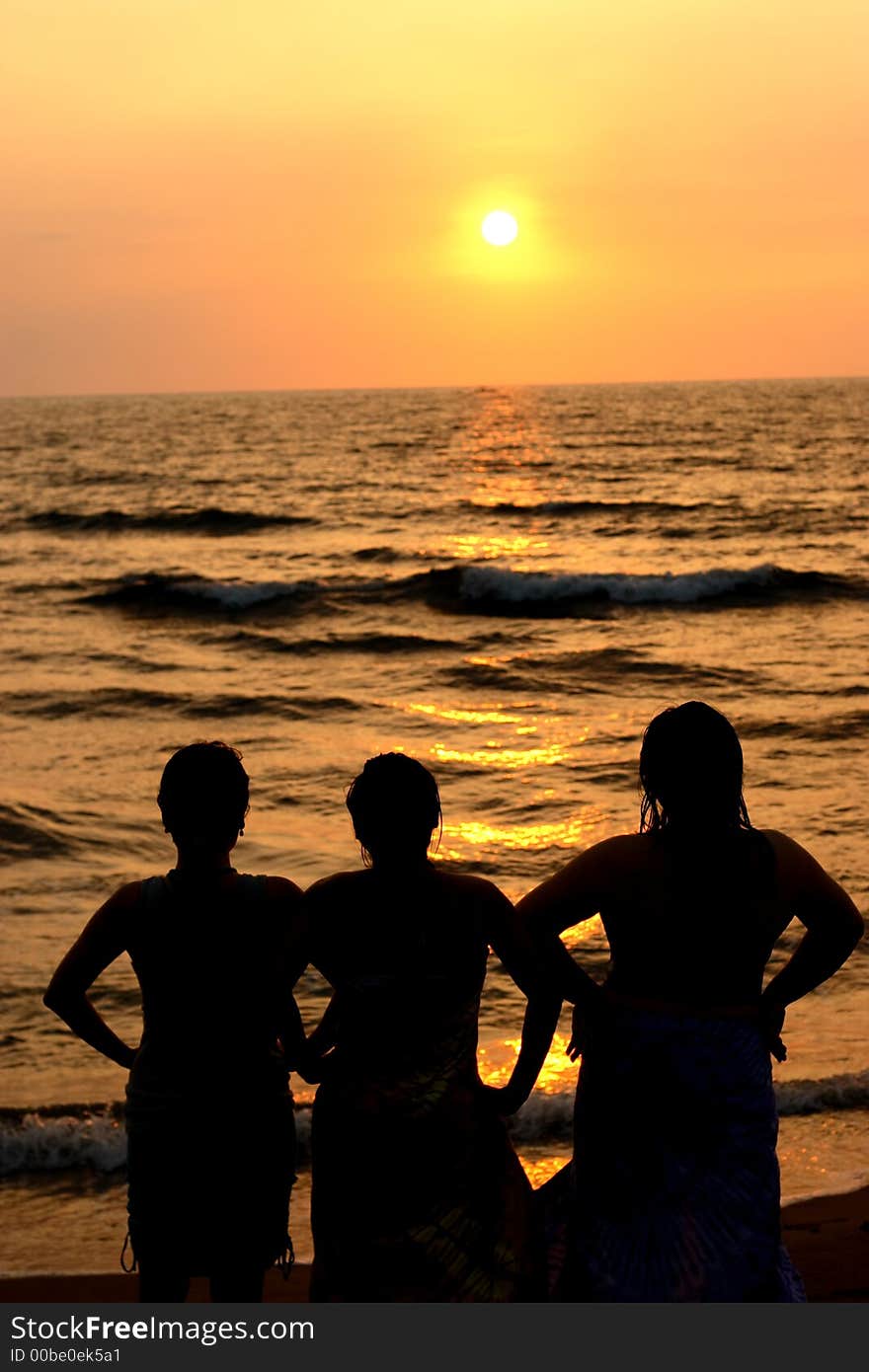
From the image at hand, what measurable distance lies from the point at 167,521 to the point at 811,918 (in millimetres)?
41166

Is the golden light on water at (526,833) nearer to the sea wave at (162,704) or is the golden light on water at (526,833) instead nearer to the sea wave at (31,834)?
the sea wave at (31,834)

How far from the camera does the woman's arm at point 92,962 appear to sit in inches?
116

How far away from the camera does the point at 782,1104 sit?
6.44 meters

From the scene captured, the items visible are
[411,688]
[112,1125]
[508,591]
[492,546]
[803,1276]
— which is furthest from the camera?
[492,546]

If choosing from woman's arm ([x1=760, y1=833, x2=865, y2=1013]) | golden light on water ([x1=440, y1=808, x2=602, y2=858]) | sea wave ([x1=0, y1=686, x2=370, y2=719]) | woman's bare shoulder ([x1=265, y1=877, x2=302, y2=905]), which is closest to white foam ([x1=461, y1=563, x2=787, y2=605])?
sea wave ([x1=0, y1=686, x2=370, y2=719])

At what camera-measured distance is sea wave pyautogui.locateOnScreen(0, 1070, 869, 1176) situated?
621 centimetres

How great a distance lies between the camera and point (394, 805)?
280cm

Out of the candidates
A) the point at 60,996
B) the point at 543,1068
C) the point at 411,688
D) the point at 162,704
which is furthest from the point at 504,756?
the point at 60,996

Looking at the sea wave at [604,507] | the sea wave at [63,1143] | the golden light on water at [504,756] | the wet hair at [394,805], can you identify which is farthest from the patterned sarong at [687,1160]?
the sea wave at [604,507]

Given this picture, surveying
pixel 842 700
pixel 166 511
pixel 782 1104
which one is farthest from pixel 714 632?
pixel 166 511

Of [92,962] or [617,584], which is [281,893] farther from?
[617,584]

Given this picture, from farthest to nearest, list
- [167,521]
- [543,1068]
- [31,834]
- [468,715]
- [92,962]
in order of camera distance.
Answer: [167,521] → [468,715] → [31,834] → [543,1068] → [92,962]

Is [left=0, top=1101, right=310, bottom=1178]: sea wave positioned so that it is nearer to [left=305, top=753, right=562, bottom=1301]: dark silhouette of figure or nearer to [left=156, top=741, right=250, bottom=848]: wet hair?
[left=305, top=753, right=562, bottom=1301]: dark silhouette of figure
